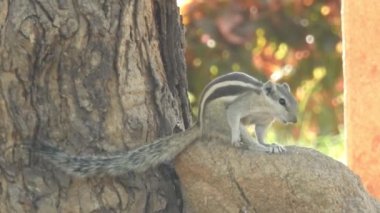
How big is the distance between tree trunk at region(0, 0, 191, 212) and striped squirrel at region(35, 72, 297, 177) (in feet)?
0.18

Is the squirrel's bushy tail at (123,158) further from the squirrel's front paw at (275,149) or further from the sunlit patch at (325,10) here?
the sunlit patch at (325,10)

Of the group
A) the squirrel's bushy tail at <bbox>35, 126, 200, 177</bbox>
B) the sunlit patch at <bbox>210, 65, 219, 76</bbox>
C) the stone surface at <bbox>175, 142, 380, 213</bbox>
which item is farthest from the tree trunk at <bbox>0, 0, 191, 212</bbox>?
the sunlit patch at <bbox>210, 65, 219, 76</bbox>

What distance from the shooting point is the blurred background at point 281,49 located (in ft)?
23.9

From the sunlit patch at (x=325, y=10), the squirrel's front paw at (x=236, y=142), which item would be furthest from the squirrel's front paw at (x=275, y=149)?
the sunlit patch at (x=325, y=10)

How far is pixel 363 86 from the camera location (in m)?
5.73

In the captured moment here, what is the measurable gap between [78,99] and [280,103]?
73 cm

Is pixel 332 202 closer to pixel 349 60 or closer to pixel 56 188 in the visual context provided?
pixel 56 188

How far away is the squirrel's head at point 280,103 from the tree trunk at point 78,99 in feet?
1.26

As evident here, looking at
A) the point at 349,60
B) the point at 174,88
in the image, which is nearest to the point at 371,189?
the point at 349,60

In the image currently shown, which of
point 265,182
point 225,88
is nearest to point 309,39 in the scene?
point 225,88

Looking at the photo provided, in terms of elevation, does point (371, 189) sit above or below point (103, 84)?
below

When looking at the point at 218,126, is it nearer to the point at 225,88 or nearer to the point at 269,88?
the point at 225,88

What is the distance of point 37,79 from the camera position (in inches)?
150

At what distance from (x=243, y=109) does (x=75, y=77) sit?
0.60 metres
